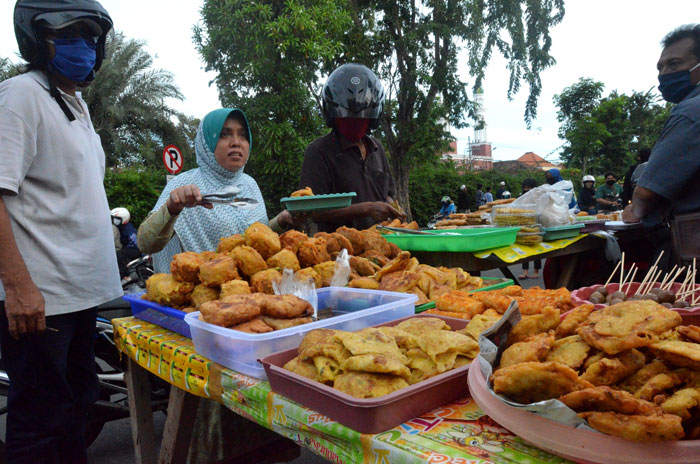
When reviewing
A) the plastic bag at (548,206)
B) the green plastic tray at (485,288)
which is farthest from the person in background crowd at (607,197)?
the green plastic tray at (485,288)

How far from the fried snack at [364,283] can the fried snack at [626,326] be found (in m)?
0.95

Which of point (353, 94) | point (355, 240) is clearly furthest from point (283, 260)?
point (353, 94)

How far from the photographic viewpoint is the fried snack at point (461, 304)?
58.7 inches

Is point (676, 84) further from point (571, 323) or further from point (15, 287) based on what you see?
point (15, 287)

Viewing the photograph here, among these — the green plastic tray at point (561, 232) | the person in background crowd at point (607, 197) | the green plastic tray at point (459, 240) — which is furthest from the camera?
the person in background crowd at point (607, 197)

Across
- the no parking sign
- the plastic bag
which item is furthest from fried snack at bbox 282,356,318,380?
the no parking sign

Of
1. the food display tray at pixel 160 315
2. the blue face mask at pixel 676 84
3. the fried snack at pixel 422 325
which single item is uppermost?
the blue face mask at pixel 676 84

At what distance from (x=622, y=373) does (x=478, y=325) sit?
47 centimetres

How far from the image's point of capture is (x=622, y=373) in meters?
0.81

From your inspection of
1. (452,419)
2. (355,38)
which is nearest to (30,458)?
(452,419)

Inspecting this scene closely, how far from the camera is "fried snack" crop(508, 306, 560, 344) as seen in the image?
3.52 feet

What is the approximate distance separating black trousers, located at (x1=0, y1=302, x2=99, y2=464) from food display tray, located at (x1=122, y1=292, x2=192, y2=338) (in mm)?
258

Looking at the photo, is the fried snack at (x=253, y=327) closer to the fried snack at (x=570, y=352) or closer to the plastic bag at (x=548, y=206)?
the fried snack at (x=570, y=352)

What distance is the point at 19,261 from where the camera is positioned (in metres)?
1.72
